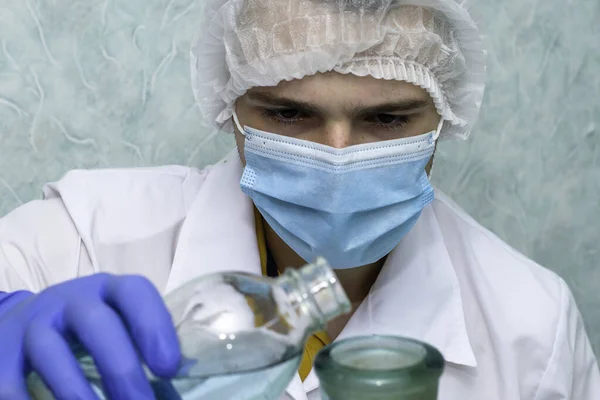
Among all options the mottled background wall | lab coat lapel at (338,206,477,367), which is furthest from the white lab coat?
the mottled background wall

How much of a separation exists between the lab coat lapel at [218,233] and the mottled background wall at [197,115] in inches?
11.1

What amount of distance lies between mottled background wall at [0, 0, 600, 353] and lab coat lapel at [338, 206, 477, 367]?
416mm

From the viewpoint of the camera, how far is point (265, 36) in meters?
0.95

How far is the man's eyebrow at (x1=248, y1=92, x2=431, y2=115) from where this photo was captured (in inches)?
Result: 36.9

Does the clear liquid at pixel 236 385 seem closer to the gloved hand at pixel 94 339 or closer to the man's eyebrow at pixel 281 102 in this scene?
the gloved hand at pixel 94 339

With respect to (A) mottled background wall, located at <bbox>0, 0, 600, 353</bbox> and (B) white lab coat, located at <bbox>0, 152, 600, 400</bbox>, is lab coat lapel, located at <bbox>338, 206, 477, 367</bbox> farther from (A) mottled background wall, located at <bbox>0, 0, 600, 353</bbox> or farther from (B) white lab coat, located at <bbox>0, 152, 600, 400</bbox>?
(A) mottled background wall, located at <bbox>0, 0, 600, 353</bbox>

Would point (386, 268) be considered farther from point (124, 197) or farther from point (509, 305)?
point (124, 197)

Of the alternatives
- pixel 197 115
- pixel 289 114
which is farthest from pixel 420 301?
pixel 197 115

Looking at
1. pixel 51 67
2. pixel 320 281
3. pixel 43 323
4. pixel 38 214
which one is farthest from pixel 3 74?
pixel 320 281

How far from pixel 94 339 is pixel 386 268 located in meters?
0.69

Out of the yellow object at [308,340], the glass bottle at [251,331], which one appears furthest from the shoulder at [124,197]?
the glass bottle at [251,331]

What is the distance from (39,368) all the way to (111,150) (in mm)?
911

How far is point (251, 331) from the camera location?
50 centimetres

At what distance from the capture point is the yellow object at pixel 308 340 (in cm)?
100
